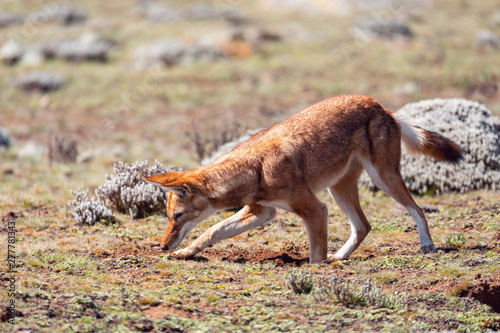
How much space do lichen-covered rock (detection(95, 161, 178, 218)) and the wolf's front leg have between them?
2.02 m

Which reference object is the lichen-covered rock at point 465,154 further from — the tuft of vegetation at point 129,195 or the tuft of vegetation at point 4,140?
the tuft of vegetation at point 4,140

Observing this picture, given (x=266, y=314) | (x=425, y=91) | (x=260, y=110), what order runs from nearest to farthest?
(x=266, y=314) < (x=260, y=110) < (x=425, y=91)

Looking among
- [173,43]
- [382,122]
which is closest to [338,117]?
[382,122]

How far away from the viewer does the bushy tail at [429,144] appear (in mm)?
7191

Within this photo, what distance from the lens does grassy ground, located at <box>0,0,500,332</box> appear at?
482 centimetres

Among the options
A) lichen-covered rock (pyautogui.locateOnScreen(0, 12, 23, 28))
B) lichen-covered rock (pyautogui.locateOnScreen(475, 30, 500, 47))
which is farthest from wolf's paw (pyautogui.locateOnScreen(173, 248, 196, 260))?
lichen-covered rock (pyautogui.locateOnScreen(0, 12, 23, 28))

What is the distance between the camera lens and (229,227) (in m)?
6.64

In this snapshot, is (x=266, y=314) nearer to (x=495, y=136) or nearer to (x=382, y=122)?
(x=382, y=122)

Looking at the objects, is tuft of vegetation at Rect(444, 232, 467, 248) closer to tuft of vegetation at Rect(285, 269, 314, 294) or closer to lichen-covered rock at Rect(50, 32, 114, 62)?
tuft of vegetation at Rect(285, 269, 314, 294)

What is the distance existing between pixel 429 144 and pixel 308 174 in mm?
1759

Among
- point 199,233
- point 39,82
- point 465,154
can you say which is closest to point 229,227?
point 199,233

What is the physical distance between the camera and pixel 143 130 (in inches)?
667

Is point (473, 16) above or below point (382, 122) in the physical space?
above

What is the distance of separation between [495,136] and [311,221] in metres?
5.36
